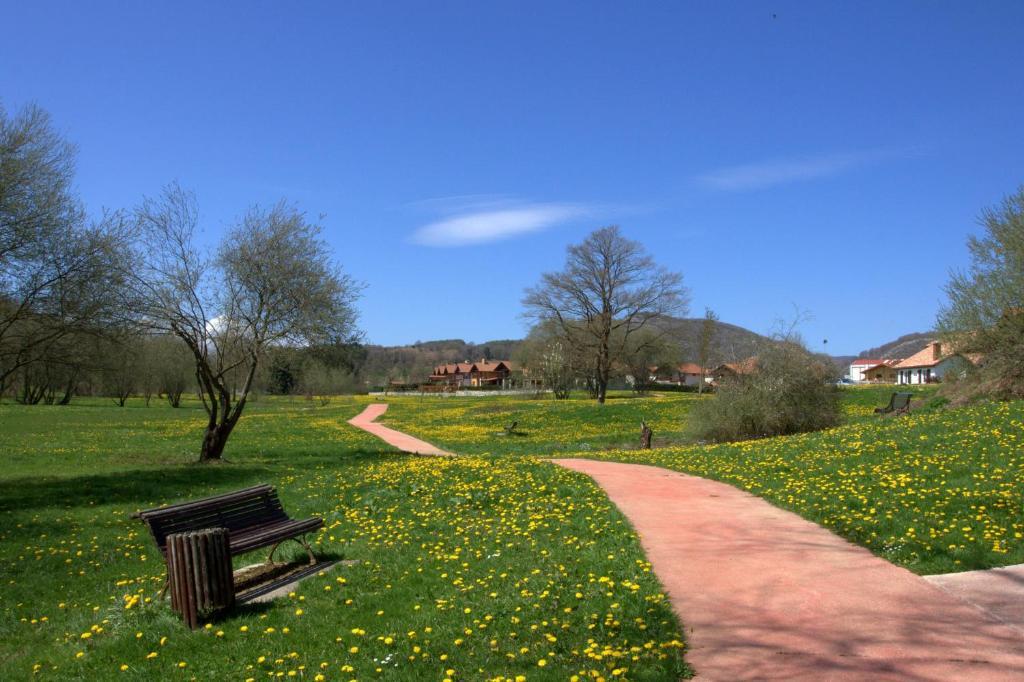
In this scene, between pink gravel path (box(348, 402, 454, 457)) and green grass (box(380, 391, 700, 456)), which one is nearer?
pink gravel path (box(348, 402, 454, 457))

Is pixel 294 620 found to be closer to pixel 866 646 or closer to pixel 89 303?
pixel 866 646

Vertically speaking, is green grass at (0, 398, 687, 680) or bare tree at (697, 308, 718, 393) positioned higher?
bare tree at (697, 308, 718, 393)

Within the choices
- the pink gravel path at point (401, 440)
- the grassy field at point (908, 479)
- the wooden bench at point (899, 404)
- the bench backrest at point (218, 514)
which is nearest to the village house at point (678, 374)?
the pink gravel path at point (401, 440)

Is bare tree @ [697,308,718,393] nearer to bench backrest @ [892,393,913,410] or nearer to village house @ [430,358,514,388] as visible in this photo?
bench backrest @ [892,393,913,410]

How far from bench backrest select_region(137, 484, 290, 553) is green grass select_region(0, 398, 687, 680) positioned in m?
0.67

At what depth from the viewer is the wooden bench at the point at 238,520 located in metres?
6.82

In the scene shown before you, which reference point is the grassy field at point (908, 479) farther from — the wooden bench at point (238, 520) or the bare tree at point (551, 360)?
the bare tree at point (551, 360)

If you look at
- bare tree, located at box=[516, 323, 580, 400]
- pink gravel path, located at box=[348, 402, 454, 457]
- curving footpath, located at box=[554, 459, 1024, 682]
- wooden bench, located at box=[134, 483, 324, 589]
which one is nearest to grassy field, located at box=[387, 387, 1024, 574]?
curving footpath, located at box=[554, 459, 1024, 682]

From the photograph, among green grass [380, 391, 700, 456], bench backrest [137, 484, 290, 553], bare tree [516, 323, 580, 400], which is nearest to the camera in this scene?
bench backrest [137, 484, 290, 553]

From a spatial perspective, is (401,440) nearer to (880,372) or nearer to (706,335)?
(706,335)

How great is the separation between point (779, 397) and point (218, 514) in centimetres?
1772

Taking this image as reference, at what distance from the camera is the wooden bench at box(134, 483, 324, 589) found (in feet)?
22.4

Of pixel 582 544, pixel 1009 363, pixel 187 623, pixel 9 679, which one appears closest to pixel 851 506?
pixel 582 544

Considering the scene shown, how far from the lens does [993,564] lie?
6797mm
